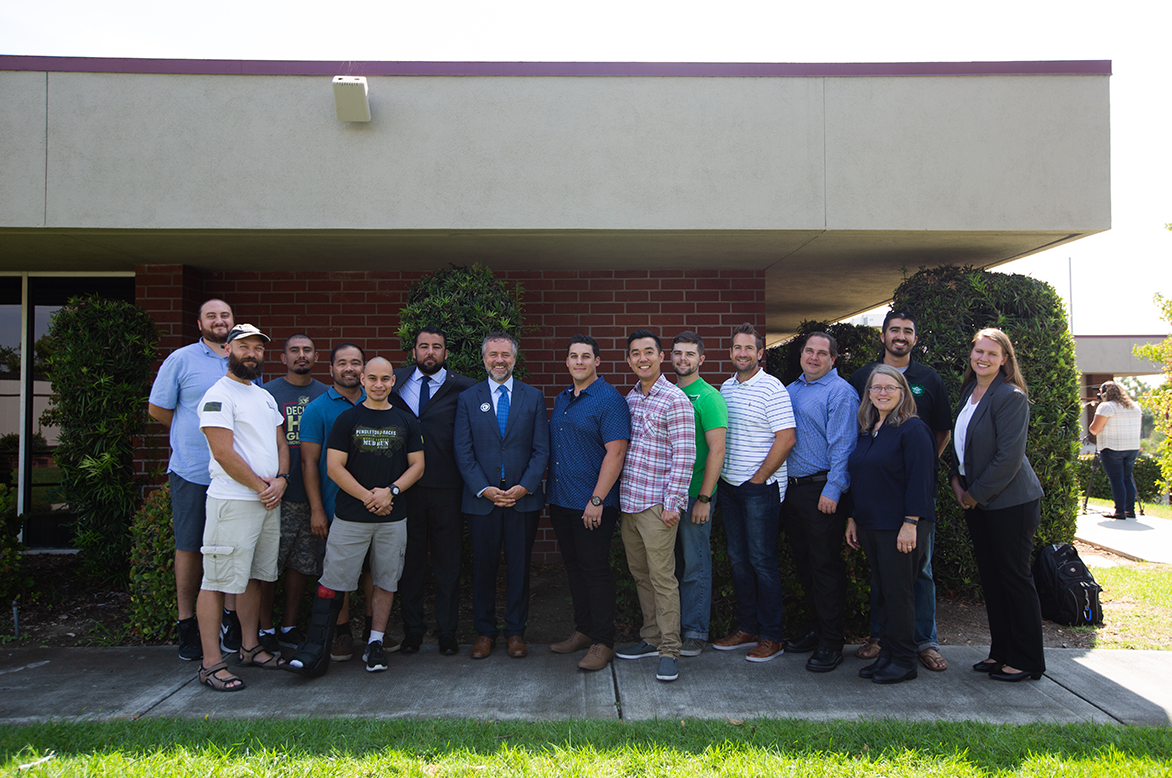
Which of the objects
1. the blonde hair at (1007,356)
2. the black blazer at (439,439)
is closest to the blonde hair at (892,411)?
the blonde hair at (1007,356)

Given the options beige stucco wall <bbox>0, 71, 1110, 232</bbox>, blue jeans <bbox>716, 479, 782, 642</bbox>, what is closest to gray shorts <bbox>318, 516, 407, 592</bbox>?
blue jeans <bbox>716, 479, 782, 642</bbox>

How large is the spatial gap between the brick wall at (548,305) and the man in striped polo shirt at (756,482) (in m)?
2.43

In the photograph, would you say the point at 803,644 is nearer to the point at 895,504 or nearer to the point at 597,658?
the point at 895,504

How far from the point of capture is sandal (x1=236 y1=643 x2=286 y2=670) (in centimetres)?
418

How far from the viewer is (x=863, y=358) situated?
23.9ft

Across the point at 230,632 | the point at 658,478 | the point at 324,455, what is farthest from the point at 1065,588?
the point at 230,632

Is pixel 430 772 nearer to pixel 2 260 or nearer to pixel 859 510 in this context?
pixel 859 510

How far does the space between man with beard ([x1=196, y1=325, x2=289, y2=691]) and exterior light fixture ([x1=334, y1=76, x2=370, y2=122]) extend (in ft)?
6.62

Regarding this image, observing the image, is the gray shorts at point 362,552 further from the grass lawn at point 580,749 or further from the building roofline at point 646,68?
the building roofline at point 646,68

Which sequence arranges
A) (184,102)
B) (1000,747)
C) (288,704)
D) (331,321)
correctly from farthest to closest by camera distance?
1. (331,321)
2. (184,102)
3. (288,704)
4. (1000,747)

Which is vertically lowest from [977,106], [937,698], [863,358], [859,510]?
[937,698]

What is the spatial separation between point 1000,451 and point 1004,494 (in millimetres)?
261

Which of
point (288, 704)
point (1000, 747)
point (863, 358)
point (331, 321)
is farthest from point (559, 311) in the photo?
point (1000, 747)

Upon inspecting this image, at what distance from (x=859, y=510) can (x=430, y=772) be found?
260 centimetres
